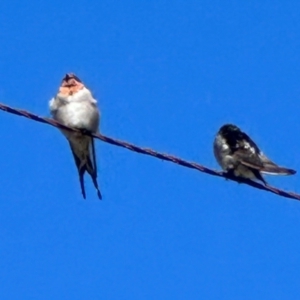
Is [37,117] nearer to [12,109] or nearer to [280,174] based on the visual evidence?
[12,109]

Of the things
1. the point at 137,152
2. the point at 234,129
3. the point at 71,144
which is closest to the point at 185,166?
the point at 137,152

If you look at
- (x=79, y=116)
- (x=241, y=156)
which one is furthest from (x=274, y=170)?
(x=79, y=116)

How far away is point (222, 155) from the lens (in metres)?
8.88

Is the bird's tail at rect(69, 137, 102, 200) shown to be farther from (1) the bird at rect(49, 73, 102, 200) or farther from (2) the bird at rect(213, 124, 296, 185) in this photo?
(2) the bird at rect(213, 124, 296, 185)

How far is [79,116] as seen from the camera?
813 centimetres

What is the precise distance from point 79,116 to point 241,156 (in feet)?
4.10

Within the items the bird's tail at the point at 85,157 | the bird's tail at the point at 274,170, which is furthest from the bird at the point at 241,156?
the bird's tail at the point at 85,157

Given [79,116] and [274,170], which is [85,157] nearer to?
[79,116]

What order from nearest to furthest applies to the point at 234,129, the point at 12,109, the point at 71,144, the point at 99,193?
the point at 12,109 < the point at 99,193 < the point at 71,144 < the point at 234,129

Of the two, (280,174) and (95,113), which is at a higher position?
(95,113)

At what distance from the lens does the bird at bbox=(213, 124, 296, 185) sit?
8344mm

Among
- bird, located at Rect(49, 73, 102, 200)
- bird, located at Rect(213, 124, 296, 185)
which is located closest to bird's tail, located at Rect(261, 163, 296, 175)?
bird, located at Rect(213, 124, 296, 185)

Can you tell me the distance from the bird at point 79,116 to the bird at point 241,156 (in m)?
0.96

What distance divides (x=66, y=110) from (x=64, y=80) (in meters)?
0.48
